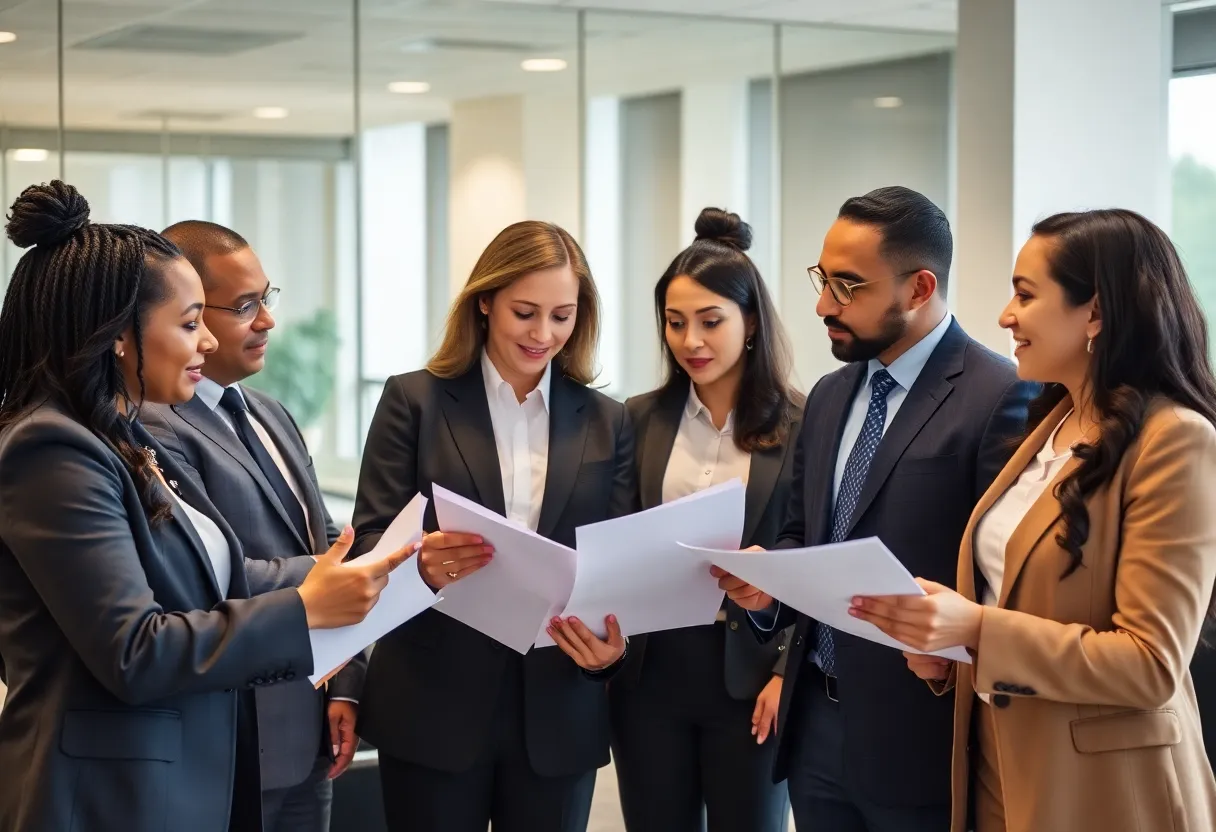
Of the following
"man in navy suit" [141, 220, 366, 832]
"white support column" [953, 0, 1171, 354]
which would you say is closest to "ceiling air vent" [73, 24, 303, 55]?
"white support column" [953, 0, 1171, 354]

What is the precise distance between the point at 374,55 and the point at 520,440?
383 centimetres

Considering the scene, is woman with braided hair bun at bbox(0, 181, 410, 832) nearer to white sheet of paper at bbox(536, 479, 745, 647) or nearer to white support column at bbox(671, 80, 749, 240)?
white sheet of paper at bbox(536, 479, 745, 647)

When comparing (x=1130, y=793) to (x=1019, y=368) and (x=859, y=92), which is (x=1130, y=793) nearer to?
(x=1019, y=368)

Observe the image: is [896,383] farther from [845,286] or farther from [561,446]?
[561,446]

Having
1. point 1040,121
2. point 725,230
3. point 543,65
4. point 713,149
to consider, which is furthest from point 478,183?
point 725,230

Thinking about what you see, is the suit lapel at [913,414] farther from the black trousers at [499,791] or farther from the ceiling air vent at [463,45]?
the ceiling air vent at [463,45]

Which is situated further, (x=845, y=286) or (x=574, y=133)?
(x=574, y=133)

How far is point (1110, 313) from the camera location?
2105mm

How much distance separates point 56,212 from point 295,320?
429 cm

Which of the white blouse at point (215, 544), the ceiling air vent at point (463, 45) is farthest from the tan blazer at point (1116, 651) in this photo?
the ceiling air vent at point (463, 45)

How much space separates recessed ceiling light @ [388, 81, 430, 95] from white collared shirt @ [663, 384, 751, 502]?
3561 millimetres

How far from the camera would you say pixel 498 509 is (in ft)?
9.02

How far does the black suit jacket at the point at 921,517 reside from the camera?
243 cm

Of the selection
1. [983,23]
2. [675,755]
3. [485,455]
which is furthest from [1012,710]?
[983,23]
